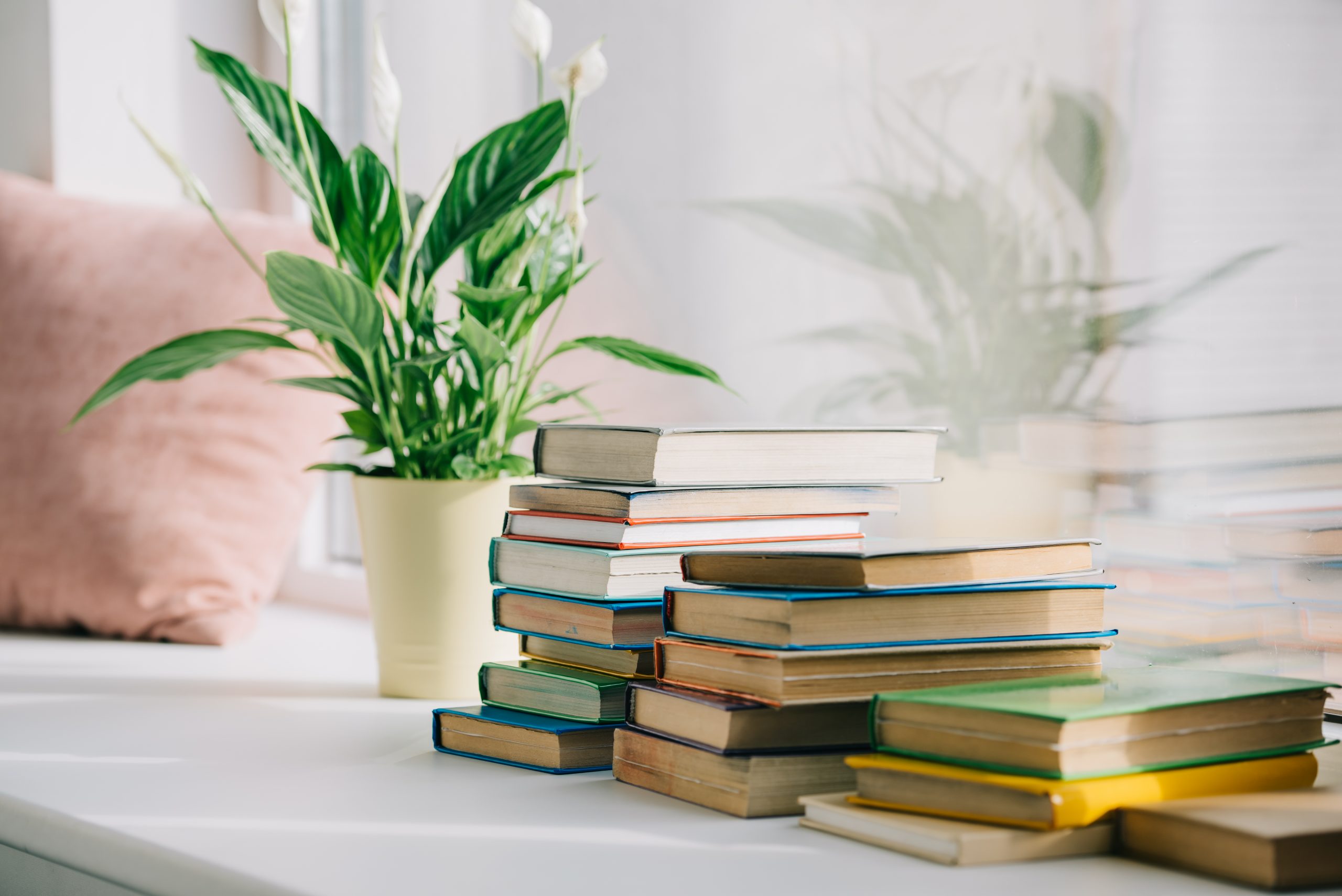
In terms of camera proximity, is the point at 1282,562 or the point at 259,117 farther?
the point at 259,117

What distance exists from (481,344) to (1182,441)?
18.7 inches

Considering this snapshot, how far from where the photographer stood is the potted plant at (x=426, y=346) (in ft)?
3.02

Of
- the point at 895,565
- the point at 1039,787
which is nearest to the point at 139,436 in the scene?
the point at 895,565

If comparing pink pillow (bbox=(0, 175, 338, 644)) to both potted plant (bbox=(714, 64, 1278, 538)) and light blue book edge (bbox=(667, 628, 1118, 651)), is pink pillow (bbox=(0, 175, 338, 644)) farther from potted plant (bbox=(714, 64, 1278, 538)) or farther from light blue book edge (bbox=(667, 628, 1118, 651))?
light blue book edge (bbox=(667, 628, 1118, 651))

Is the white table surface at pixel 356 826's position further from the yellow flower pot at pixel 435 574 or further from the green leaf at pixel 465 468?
the green leaf at pixel 465 468

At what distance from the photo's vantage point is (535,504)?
80 cm

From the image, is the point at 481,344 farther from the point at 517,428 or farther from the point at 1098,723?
the point at 1098,723

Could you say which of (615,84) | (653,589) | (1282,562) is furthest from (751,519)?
(615,84)

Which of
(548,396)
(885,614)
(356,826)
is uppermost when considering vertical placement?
(548,396)

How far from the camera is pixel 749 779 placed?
0.62 meters

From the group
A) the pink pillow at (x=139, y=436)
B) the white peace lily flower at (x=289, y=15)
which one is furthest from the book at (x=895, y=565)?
the pink pillow at (x=139, y=436)

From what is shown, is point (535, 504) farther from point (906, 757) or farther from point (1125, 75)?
point (1125, 75)

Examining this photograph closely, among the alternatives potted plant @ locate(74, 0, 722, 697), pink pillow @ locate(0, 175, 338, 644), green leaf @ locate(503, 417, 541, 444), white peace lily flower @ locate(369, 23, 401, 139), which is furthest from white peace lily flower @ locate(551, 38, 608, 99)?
pink pillow @ locate(0, 175, 338, 644)

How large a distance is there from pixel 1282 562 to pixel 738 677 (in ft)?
1.24
